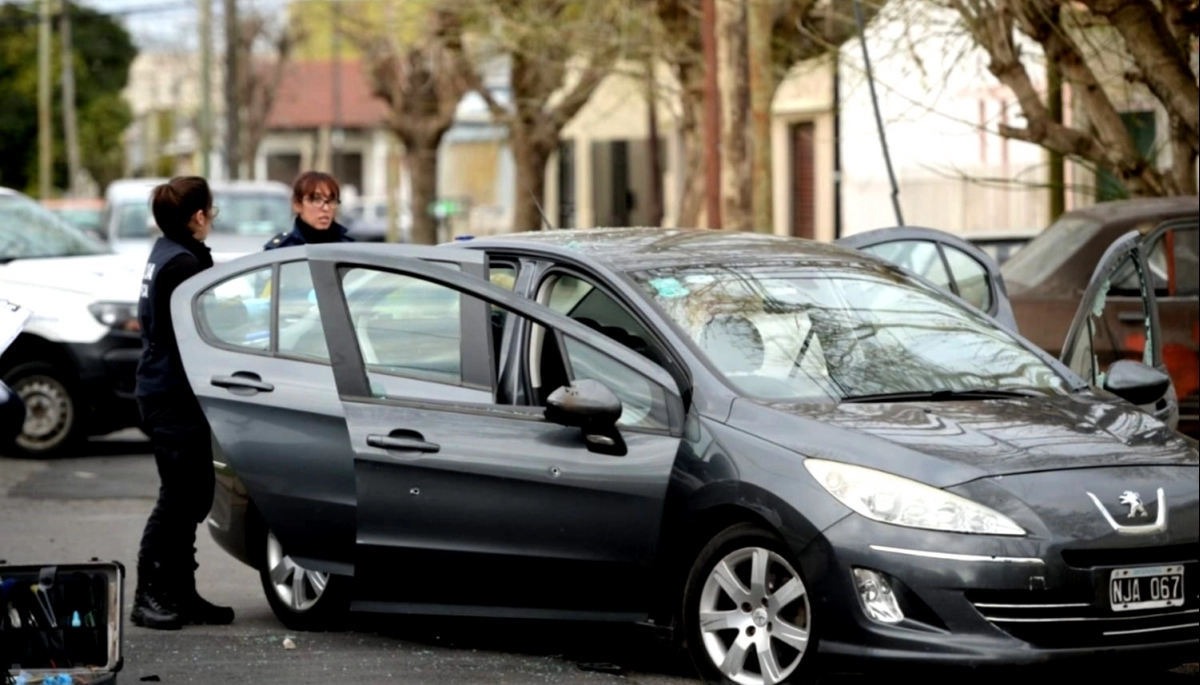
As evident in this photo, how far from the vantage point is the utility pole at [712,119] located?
16.7m

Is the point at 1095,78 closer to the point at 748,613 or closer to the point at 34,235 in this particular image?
the point at 748,613

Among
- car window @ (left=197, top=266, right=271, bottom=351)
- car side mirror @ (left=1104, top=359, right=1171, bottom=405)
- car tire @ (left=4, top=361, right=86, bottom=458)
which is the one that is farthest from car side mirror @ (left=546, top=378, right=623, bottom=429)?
car tire @ (left=4, top=361, right=86, bottom=458)

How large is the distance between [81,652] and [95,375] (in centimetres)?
811

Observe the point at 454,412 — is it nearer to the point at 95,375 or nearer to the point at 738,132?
the point at 95,375

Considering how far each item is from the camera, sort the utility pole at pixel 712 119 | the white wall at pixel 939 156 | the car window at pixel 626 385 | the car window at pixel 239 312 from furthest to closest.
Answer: the white wall at pixel 939 156 → the utility pole at pixel 712 119 → the car window at pixel 239 312 → the car window at pixel 626 385

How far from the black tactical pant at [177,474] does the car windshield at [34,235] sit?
6726 millimetres

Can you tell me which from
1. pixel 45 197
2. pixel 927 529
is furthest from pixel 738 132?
pixel 45 197

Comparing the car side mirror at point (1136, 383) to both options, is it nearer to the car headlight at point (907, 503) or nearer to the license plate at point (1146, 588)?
the license plate at point (1146, 588)

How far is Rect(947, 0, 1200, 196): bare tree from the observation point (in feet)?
37.9

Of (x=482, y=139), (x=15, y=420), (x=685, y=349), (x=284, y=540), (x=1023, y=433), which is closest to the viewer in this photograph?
(x=15, y=420)

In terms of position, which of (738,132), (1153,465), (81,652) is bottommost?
(81,652)

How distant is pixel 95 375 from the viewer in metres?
14.0

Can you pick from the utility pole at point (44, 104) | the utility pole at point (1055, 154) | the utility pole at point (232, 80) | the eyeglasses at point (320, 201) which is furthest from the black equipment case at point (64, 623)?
the utility pole at point (44, 104)

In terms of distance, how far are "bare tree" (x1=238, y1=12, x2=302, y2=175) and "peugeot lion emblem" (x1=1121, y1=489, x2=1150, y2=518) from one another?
5579 centimetres
